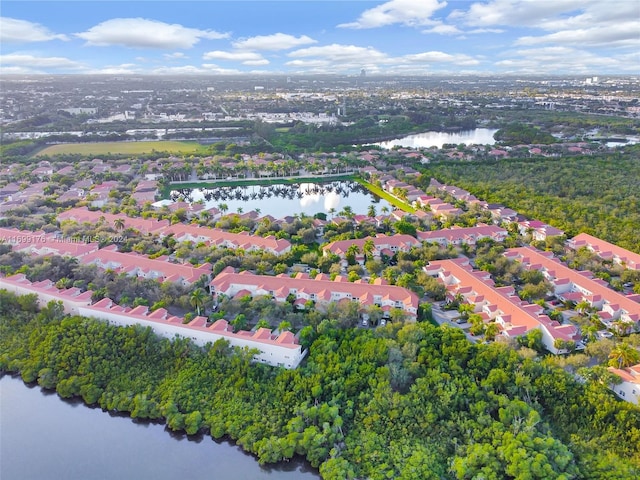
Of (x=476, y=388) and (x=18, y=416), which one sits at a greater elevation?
(x=476, y=388)

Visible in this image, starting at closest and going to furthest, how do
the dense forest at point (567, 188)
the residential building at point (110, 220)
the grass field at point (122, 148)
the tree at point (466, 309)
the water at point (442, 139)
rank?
the tree at point (466, 309) → the residential building at point (110, 220) → the dense forest at point (567, 188) → the grass field at point (122, 148) → the water at point (442, 139)

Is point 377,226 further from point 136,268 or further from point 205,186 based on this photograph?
point 205,186

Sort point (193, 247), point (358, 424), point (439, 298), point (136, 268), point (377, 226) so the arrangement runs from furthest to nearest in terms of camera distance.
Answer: point (377, 226) < point (193, 247) < point (136, 268) < point (439, 298) < point (358, 424)

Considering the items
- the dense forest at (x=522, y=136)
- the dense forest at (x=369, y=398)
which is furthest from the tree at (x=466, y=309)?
the dense forest at (x=522, y=136)

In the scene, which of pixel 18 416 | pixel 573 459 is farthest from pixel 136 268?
pixel 573 459

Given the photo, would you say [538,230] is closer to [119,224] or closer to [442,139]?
[119,224]

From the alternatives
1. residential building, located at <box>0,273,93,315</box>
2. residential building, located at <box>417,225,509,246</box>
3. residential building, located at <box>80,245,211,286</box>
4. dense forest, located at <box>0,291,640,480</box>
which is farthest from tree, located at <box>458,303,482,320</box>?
residential building, located at <box>0,273,93,315</box>

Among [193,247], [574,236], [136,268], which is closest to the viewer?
[136,268]

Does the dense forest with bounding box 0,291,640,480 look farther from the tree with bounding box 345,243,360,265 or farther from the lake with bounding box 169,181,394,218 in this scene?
the lake with bounding box 169,181,394,218

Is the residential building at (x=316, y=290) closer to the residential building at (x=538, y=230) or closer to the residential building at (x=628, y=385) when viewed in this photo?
the residential building at (x=628, y=385)
